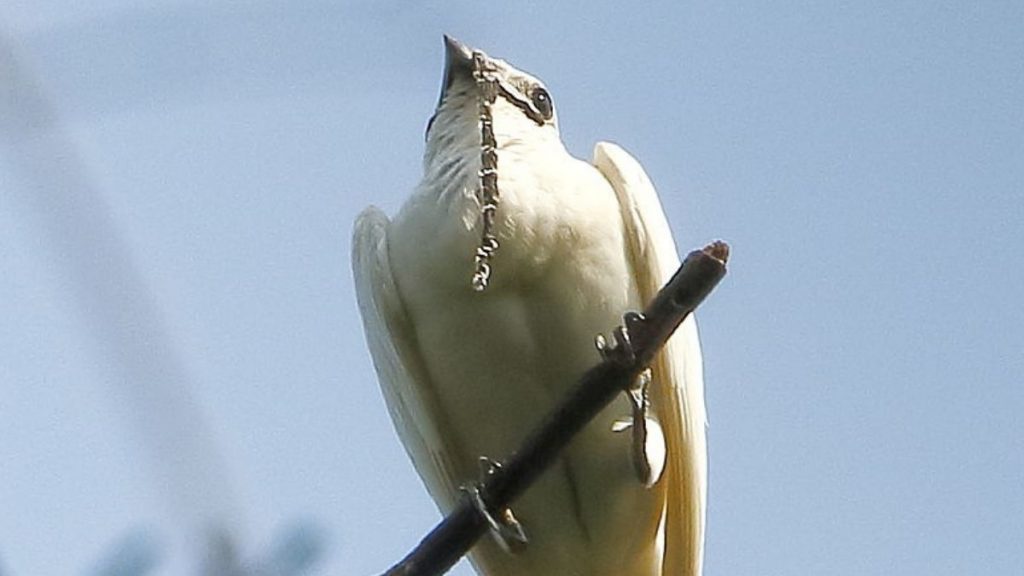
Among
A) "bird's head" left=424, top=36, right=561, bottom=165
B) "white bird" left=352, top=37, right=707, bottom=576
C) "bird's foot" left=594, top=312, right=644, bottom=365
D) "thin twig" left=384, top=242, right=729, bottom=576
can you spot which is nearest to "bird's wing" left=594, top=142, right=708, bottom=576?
"white bird" left=352, top=37, right=707, bottom=576

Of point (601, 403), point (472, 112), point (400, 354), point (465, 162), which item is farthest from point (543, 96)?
point (601, 403)

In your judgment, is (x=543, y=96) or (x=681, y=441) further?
(x=543, y=96)

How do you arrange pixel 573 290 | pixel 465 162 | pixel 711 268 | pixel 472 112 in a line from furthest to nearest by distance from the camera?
1. pixel 472 112
2. pixel 465 162
3. pixel 573 290
4. pixel 711 268

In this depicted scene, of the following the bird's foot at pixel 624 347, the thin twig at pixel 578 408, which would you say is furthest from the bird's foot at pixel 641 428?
the bird's foot at pixel 624 347

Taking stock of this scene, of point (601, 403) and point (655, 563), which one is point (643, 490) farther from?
point (601, 403)

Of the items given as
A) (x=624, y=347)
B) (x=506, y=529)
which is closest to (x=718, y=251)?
(x=624, y=347)

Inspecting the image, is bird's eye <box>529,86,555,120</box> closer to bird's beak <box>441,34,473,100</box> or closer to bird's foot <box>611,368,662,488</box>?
bird's beak <box>441,34,473,100</box>

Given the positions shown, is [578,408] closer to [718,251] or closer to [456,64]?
[718,251]
